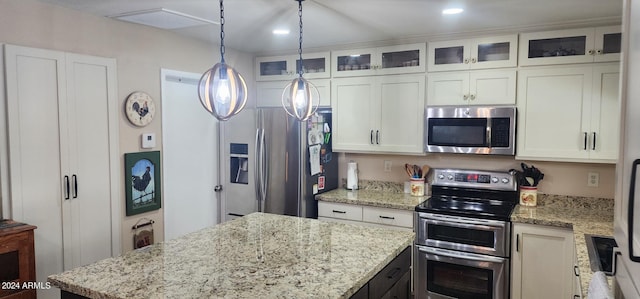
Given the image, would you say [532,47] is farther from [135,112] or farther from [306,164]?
[135,112]

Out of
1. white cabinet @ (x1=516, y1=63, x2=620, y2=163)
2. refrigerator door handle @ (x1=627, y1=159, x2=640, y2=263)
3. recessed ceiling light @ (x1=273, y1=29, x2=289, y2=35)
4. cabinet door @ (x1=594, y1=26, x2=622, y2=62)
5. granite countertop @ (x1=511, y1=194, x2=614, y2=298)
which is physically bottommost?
granite countertop @ (x1=511, y1=194, x2=614, y2=298)

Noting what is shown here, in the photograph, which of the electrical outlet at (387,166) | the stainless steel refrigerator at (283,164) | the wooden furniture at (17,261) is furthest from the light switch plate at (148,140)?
the electrical outlet at (387,166)

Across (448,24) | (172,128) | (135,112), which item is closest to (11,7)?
(135,112)

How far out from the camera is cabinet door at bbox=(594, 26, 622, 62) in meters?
3.00

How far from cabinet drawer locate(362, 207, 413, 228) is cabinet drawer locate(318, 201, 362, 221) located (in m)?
0.07

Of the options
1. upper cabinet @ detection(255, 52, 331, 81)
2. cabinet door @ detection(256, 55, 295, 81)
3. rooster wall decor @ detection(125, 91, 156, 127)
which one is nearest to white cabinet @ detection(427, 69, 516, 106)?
upper cabinet @ detection(255, 52, 331, 81)

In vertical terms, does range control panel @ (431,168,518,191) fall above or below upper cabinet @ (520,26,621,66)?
below

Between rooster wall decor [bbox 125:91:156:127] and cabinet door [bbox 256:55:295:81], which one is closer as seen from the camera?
rooster wall decor [bbox 125:91:156:127]

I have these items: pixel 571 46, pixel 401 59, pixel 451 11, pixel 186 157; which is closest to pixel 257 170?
pixel 186 157

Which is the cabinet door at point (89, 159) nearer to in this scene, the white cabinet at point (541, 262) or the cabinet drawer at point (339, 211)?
the cabinet drawer at point (339, 211)

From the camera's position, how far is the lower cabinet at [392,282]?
6.33 feet

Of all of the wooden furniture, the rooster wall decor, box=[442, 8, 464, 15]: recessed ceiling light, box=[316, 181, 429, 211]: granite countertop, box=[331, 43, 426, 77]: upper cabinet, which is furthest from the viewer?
box=[331, 43, 426, 77]: upper cabinet

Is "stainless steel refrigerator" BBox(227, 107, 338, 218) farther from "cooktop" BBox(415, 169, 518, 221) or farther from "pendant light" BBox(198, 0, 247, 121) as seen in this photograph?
"pendant light" BBox(198, 0, 247, 121)

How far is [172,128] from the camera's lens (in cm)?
374
